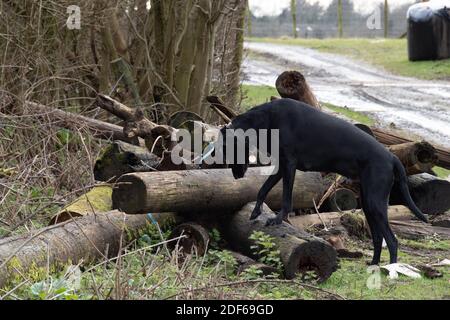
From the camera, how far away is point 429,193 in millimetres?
11672

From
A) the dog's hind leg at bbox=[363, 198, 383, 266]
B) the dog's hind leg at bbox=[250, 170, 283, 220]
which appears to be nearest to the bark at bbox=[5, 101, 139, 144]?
the dog's hind leg at bbox=[250, 170, 283, 220]

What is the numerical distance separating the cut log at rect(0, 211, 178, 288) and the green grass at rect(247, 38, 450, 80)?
67.1ft

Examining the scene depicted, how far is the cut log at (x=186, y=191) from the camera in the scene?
8.59 m

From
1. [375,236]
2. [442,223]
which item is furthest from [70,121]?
[442,223]

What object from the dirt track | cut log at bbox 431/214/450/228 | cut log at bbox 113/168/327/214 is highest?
→ cut log at bbox 113/168/327/214

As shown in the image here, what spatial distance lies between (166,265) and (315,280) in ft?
5.31

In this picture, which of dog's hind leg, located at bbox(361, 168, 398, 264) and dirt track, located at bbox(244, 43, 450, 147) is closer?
dog's hind leg, located at bbox(361, 168, 398, 264)

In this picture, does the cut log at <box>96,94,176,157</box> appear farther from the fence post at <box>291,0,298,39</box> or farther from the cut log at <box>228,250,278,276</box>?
the fence post at <box>291,0,298,39</box>

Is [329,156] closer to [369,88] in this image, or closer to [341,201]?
[341,201]

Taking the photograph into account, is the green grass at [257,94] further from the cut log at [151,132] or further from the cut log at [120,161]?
the cut log at [120,161]

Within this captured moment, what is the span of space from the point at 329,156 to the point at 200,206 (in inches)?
55.6

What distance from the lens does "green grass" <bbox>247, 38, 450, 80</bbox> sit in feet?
95.5
